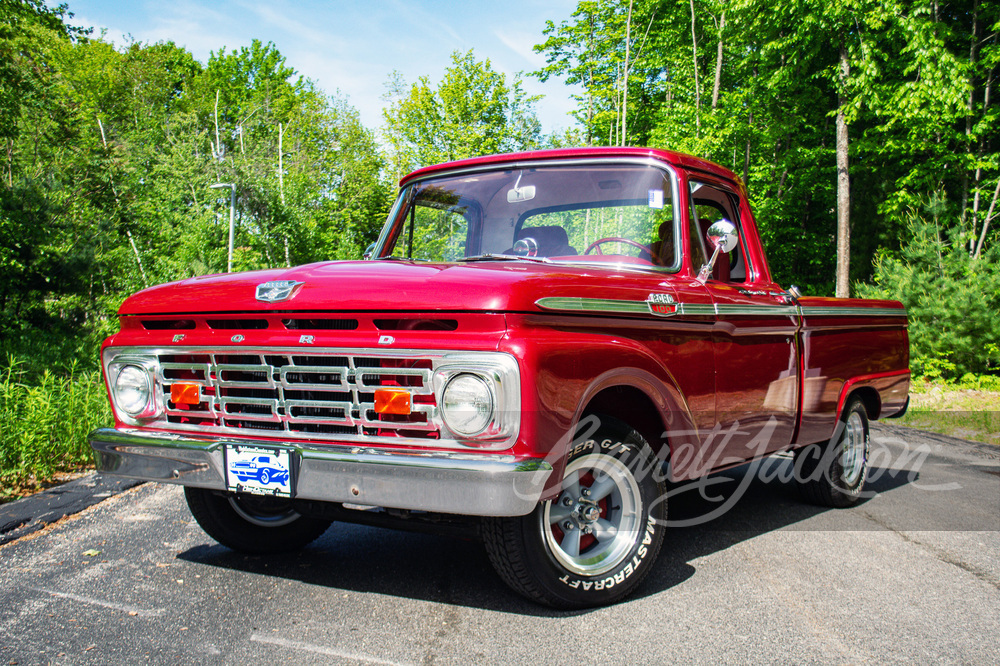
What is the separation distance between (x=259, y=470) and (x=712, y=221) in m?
2.89

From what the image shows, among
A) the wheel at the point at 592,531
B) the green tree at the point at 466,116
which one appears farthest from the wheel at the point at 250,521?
the green tree at the point at 466,116

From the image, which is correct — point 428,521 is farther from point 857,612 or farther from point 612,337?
point 857,612

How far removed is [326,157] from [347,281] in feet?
157

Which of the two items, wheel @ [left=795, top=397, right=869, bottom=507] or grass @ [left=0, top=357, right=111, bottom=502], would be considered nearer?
wheel @ [left=795, top=397, right=869, bottom=507]

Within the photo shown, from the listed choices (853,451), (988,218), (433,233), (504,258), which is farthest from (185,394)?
(988,218)

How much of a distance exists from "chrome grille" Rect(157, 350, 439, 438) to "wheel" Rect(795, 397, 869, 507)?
3.44 metres

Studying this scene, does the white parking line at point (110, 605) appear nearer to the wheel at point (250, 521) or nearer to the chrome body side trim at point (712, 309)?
the wheel at point (250, 521)

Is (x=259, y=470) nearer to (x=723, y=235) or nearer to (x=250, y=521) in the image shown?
(x=250, y=521)

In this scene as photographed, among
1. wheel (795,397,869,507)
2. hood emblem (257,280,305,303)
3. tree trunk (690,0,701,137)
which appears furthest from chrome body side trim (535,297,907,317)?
tree trunk (690,0,701,137)

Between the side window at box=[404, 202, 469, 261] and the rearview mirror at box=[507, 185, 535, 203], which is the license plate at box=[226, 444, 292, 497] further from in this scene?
the rearview mirror at box=[507, 185, 535, 203]

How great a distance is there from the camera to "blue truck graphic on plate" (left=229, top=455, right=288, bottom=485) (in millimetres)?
2988

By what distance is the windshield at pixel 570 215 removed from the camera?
4.02 meters

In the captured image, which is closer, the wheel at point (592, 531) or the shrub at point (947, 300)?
the wheel at point (592, 531)

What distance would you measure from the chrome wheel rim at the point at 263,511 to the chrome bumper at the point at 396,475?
2.60 feet
